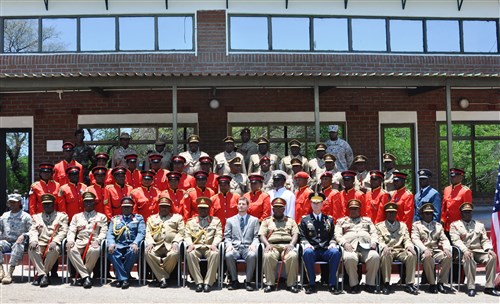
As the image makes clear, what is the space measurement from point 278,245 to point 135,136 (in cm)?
650

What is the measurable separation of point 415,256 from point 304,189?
2.18 m

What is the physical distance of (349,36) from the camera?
14438 mm

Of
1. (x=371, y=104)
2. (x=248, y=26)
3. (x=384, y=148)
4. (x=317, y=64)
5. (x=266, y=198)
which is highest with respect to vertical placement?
(x=248, y=26)

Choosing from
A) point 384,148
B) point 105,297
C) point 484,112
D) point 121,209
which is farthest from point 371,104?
point 105,297

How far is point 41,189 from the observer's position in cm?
1014

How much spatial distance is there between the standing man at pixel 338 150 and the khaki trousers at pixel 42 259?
5.65m

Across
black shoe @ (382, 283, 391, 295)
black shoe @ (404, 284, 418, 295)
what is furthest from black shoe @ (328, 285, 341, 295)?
black shoe @ (404, 284, 418, 295)

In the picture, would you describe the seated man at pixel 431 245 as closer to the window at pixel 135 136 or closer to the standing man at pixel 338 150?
the standing man at pixel 338 150

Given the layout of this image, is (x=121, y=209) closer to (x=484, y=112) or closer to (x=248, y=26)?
(x=248, y=26)

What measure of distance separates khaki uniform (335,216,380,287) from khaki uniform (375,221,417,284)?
0.12 metres

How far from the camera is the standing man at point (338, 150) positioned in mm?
11992

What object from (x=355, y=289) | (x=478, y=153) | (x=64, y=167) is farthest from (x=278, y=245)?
(x=478, y=153)

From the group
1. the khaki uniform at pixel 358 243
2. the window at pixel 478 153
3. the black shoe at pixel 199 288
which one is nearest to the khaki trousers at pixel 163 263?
the black shoe at pixel 199 288

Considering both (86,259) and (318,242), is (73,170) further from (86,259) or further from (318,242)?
(318,242)
